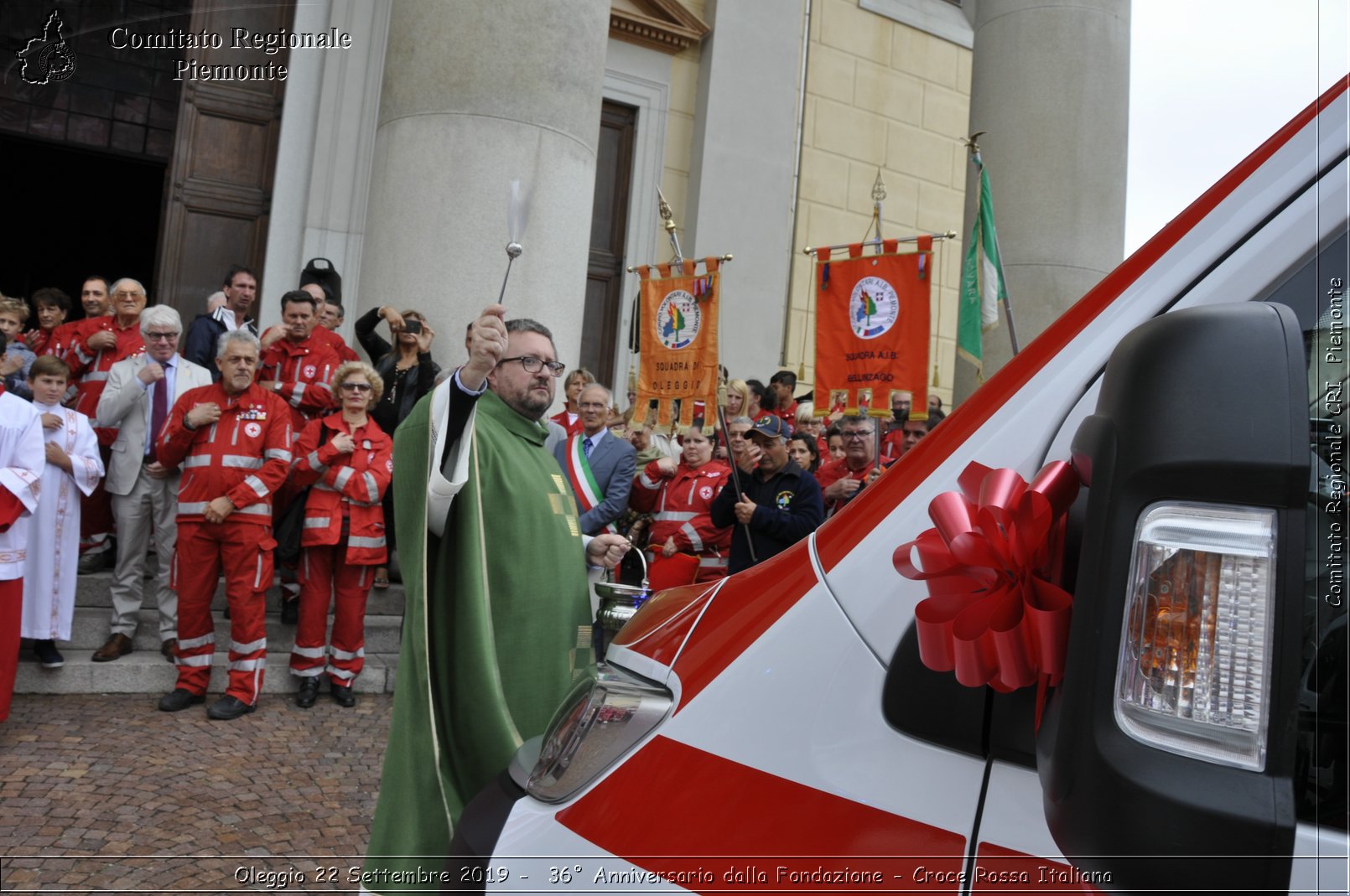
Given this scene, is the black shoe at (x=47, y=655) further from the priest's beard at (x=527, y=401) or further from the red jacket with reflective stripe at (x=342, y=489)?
the priest's beard at (x=527, y=401)

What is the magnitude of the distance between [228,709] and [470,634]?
3058 mm

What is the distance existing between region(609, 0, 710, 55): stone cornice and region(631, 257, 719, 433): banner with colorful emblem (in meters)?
6.56

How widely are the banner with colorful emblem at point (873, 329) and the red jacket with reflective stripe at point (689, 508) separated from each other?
3.51 ft

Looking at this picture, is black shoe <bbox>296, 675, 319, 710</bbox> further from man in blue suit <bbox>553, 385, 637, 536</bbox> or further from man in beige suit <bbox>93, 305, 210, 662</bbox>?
man in blue suit <bbox>553, 385, 637, 536</bbox>

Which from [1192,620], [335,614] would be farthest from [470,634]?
[335,614]

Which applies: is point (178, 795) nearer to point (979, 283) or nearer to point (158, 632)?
point (158, 632)

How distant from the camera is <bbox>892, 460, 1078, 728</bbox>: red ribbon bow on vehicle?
99cm

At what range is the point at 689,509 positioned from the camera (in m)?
6.96

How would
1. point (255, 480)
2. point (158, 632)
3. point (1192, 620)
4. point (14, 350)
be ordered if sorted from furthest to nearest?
point (14, 350) < point (158, 632) < point (255, 480) < point (1192, 620)

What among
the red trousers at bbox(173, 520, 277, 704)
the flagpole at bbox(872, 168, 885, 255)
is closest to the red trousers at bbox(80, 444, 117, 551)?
the red trousers at bbox(173, 520, 277, 704)

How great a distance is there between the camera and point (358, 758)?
5.32m

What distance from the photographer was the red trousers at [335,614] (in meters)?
6.33

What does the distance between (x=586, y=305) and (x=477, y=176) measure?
5.21 m

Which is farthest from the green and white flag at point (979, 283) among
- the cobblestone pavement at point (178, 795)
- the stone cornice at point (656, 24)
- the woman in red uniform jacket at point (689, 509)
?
the stone cornice at point (656, 24)
